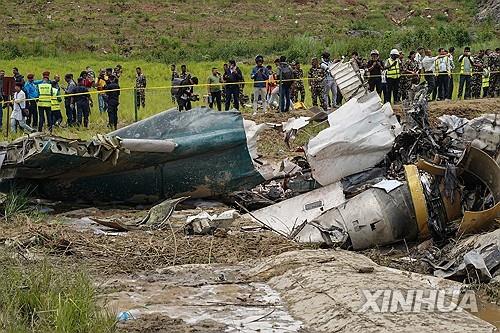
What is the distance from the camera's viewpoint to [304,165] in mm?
12219

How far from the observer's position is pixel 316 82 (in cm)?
2025

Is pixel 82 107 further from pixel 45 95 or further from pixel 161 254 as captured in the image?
pixel 161 254

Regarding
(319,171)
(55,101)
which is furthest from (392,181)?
(55,101)

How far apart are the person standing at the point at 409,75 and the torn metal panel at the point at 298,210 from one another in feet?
33.5

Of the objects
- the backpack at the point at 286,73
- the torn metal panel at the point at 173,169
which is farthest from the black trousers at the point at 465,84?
the torn metal panel at the point at 173,169

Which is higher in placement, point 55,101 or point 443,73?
point 443,73

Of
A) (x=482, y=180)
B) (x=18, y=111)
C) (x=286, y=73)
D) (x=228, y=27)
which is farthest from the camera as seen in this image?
(x=228, y=27)

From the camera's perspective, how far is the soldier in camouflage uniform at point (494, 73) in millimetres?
21812

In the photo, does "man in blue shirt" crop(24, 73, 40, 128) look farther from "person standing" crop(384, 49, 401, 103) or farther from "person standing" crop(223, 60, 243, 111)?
"person standing" crop(384, 49, 401, 103)

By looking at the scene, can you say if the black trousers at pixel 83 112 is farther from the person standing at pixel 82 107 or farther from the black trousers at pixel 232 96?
the black trousers at pixel 232 96

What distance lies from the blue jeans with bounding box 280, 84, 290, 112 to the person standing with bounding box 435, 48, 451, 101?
418 centimetres

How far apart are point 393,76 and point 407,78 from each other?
0.76 m

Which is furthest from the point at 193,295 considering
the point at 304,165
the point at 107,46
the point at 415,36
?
the point at 107,46

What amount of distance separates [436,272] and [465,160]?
169 centimetres
